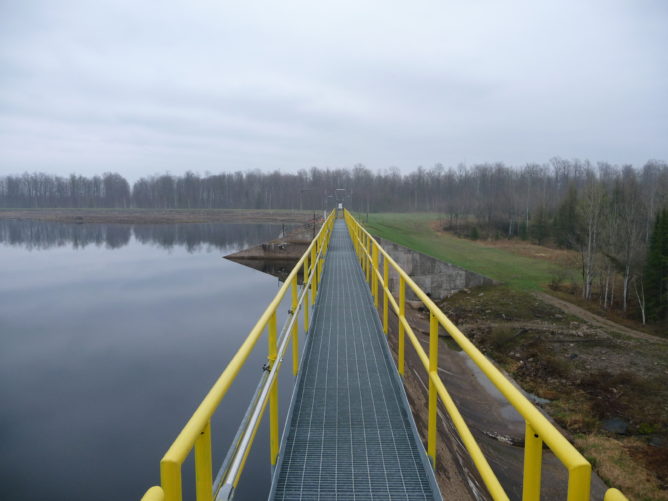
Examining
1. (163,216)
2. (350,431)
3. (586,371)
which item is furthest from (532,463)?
(163,216)

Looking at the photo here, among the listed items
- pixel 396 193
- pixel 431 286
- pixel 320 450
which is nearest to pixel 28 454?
pixel 320 450

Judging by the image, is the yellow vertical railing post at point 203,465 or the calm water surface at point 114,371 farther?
the calm water surface at point 114,371

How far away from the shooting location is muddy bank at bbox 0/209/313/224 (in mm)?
80500

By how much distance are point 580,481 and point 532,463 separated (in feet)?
1.32

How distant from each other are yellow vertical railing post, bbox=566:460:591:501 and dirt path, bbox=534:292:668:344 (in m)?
20.9

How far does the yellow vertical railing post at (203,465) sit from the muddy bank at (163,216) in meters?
69.2

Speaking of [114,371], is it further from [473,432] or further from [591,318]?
[591,318]

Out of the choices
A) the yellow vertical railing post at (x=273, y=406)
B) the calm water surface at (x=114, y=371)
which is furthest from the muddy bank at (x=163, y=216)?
the yellow vertical railing post at (x=273, y=406)

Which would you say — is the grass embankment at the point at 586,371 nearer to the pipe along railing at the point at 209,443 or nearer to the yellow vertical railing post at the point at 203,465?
the pipe along railing at the point at 209,443

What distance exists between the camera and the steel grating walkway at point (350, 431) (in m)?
2.84

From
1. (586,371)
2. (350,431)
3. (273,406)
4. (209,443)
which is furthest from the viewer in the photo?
(586,371)

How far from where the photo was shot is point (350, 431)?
350 cm

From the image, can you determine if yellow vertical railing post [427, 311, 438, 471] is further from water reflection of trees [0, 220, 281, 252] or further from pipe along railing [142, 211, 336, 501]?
water reflection of trees [0, 220, 281, 252]

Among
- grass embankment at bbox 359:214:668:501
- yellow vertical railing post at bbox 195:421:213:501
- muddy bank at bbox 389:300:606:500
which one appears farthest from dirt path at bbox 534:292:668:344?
yellow vertical railing post at bbox 195:421:213:501
